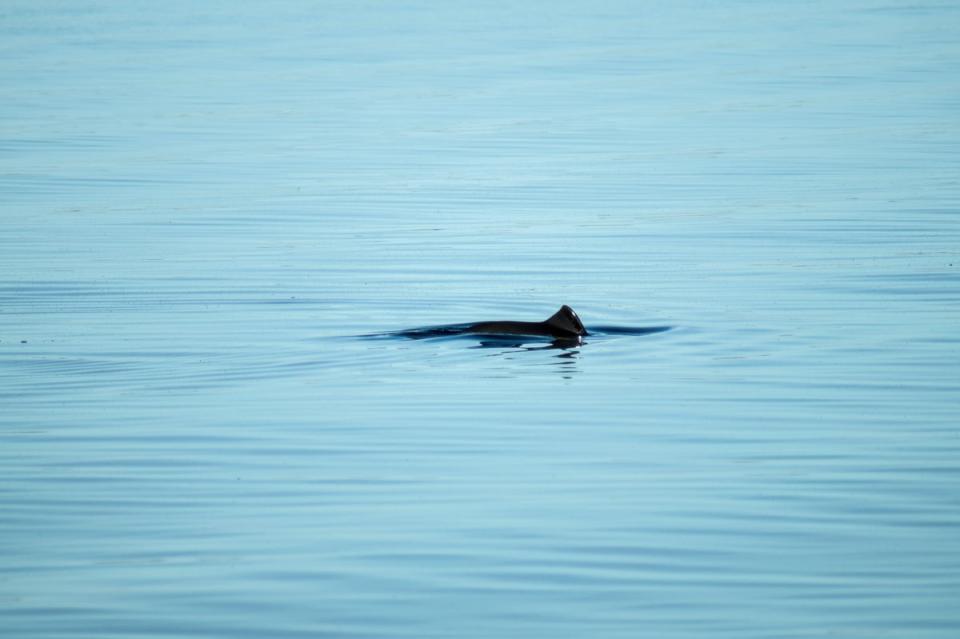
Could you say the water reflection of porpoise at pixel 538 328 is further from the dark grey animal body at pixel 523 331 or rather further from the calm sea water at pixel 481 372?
the calm sea water at pixel 481 372

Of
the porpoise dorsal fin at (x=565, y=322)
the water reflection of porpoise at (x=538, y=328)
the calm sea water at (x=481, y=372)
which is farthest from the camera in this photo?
the water reflection of porpoise at (x=538, y=328)

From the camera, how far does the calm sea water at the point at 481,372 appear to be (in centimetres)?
730

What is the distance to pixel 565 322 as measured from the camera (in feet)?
42.5

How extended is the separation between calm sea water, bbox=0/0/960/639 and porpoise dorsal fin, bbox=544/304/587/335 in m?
0.16

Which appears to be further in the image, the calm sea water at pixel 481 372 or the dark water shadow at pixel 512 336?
the dark water shadow at pixel 512 336

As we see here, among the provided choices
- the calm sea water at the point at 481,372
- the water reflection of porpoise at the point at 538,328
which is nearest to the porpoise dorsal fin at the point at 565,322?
the water reflection of porpoise at the point at 538,328

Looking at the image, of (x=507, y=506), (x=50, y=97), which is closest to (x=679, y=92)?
(x=50, y=97)

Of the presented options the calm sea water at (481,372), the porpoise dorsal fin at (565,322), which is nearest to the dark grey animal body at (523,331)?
the porpoise dorsal fin at (565,322)

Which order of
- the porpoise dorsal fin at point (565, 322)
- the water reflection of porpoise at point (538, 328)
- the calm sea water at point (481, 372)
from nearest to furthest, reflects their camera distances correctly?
A: 1. the calm sea water at point (481, 372)
2. the porpoise dorsal fin at point (565, 322)
3. the water reflection of porpoise at point (538, 328)

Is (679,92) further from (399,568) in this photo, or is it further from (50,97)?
(399,568)

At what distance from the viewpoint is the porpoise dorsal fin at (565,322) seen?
12.8 metres

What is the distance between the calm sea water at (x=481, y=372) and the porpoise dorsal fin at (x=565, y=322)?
0.16 m

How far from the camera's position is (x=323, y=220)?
838 inches

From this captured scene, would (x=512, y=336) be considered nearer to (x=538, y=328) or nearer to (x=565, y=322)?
(x=538, y=328)
